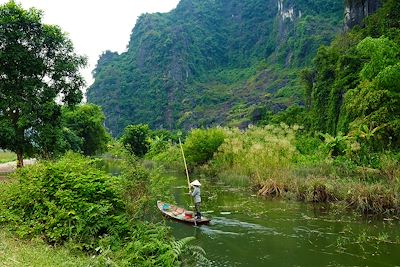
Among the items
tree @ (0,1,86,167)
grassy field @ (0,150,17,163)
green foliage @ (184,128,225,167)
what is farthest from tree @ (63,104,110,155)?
tree @ (0,1,86,167)

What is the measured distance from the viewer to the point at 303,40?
11306 cm

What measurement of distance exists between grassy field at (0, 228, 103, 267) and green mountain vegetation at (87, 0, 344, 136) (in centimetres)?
7550

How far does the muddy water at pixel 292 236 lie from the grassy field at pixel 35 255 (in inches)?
170

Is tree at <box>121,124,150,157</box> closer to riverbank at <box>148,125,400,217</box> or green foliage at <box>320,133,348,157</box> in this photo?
riverbank at <box>148,125,400,217</box>

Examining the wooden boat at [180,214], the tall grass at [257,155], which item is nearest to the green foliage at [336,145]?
the tall grass at [257,155]

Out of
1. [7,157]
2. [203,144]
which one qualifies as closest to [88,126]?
[7,157]

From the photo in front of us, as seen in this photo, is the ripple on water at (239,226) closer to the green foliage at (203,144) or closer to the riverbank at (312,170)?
the riverbank at (312,170)

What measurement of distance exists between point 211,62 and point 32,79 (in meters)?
146

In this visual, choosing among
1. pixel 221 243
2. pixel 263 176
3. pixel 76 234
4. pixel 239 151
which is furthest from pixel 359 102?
pixel 76 234

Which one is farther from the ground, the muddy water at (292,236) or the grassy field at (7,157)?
the grassy field at (7,157)

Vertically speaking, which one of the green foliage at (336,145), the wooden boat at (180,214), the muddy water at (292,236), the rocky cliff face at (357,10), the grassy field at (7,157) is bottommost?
the muddy water at (292,236)

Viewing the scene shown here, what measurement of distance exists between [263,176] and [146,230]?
42.6 ft

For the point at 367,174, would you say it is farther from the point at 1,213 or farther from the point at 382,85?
the point at 1,213

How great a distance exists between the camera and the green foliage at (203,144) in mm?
32719
